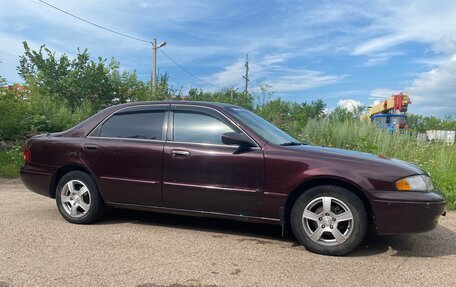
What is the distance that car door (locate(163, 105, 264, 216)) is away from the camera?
4727 millimetres

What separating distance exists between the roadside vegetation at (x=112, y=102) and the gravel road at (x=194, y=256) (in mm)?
3285

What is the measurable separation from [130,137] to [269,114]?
13.2 meters

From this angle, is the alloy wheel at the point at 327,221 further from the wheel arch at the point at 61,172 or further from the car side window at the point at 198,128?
the wheel arch at the point at 61,172

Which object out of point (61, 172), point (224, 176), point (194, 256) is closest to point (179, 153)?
point (224, 176)

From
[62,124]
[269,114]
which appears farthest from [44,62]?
[269,114]

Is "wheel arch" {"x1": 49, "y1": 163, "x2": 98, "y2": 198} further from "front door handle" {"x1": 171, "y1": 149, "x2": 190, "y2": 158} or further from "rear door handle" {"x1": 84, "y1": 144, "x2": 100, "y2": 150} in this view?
"front door handle" {"x1": 171, "y1": 149, "x2": 190, "y2": 158}

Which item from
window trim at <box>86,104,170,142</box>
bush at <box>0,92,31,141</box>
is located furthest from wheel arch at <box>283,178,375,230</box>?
bush at <box>0,92,31,141</box>

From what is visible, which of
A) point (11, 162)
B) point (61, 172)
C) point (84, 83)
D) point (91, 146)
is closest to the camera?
point (91, 146)

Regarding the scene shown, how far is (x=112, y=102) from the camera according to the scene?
17781 mm

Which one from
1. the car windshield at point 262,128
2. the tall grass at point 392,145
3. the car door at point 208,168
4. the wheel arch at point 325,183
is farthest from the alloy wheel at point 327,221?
the tall grass at point 392,145

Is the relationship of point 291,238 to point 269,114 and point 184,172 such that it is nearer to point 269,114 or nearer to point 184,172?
point 184,172

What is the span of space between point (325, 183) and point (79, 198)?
3.15m

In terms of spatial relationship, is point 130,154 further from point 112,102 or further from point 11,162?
point 112,102

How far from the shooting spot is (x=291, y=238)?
509 cm
